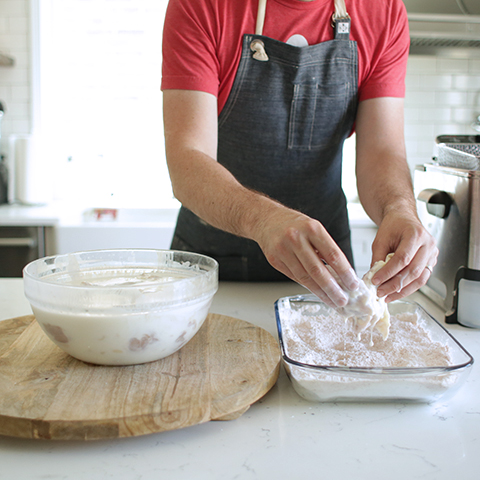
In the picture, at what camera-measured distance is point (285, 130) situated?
135cm

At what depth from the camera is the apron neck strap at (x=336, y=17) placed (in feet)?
4.03

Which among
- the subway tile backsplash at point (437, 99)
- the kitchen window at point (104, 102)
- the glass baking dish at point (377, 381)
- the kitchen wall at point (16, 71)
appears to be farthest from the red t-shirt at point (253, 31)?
the kitchen wall at point (16, 71)

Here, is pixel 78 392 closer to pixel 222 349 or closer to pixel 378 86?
pixel 222 349

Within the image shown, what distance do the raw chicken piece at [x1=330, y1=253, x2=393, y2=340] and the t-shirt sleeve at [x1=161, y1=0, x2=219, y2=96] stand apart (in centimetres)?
65

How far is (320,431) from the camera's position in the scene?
2.05 ft

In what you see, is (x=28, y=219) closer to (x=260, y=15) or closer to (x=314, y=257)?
(x=260, y=15)

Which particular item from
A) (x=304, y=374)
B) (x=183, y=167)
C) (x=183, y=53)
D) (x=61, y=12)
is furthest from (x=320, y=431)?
(x=61, y=12)

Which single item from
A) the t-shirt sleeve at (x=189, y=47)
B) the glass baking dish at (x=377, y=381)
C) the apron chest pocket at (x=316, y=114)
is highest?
the t-shirt sleeve at (x=189, y=47)

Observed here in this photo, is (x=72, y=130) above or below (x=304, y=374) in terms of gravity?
above

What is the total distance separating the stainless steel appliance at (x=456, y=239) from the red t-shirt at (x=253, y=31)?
0.29 m

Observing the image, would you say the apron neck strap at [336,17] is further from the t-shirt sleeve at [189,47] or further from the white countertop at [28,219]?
the white countertop at [28,219]

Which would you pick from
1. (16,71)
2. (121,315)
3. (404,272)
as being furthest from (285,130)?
(16,71)

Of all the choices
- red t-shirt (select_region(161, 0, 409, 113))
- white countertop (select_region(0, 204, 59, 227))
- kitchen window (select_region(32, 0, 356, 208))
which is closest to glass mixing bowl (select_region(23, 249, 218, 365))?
red t-shirt (select_region(161, 0, 409, 113))

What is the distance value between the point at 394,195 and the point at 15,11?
9.36 ft
